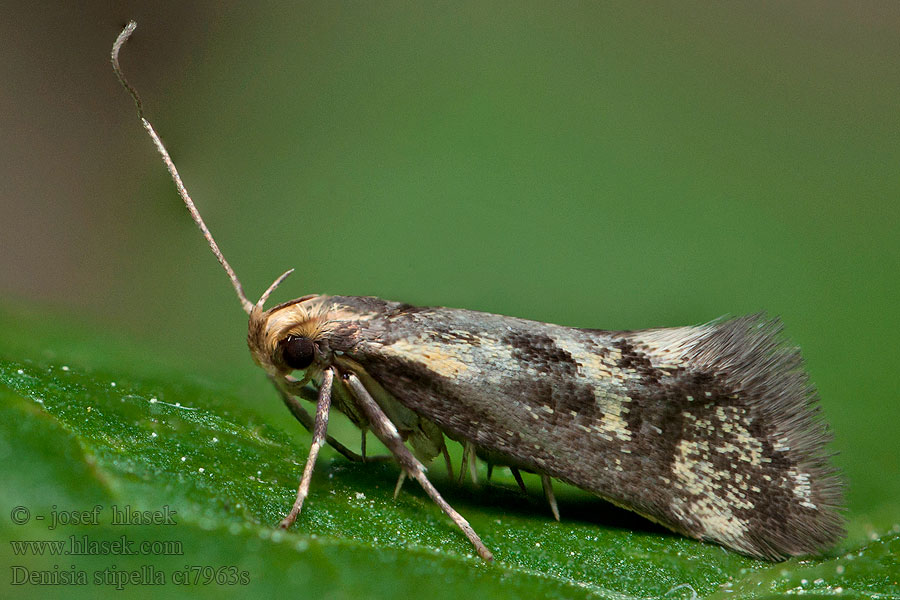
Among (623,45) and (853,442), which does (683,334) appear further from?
(623,45)

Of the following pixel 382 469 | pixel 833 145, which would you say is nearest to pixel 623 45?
pixel 833 145

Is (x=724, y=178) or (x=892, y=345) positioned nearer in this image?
(x=892, y=345)

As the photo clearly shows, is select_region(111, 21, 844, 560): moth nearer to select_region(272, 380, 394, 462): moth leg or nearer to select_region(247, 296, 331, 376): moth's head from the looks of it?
select_region(247, 296, 331, 376): moth's head

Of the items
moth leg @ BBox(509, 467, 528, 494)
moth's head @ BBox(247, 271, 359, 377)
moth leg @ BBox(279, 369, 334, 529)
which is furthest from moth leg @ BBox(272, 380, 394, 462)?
moth leg @ BBox(509, 467, 528, 494)

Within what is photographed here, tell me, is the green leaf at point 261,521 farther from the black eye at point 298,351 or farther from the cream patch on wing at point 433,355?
the cream patch on wing at point 433,355

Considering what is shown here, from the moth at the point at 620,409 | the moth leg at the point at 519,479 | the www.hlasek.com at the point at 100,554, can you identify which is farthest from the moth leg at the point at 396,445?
the www.hlasek.com at the point at 100,554

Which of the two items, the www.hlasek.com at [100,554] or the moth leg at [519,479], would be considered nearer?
the www.hlasek.com at [100,554]
